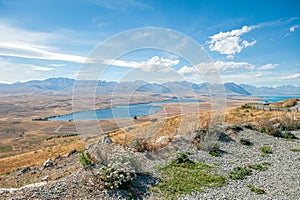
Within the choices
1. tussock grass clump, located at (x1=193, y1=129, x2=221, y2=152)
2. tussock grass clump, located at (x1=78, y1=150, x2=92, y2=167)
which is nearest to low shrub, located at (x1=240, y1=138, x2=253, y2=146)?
tussock grass clump, located at (x1=193, y1=129, x2=221, y2=152)

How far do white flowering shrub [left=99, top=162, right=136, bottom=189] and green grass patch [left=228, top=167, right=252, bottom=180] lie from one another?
13.1 ft

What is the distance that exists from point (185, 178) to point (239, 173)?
2.32 metres

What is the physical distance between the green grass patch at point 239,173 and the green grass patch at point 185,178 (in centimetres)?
51

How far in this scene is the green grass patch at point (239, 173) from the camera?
9156mm

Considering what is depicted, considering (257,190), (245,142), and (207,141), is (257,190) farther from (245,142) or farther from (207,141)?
(245,142)

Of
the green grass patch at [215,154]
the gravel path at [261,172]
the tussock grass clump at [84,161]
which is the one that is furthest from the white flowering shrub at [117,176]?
the green grass patch at [215,154]

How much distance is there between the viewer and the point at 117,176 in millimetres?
7523

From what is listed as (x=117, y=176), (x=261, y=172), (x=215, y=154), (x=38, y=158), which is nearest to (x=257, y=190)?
(x=261, y=172)

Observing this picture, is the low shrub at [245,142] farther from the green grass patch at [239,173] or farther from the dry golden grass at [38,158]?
the dry golden grass at [38,158]

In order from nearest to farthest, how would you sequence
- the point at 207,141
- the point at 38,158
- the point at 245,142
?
the point at 207,141 → the point at 245,142 → the point at 38,158

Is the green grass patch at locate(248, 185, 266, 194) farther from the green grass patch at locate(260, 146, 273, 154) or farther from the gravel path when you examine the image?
the green grass patch at locate(260, 146, 273, 154)

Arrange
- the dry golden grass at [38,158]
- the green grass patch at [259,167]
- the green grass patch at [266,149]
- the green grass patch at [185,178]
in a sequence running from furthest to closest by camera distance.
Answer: the dry golden grass at [38,158] < the green grass patch at [266,149] < the green grass patch at [259,167] < the green grass patch at [185,178]

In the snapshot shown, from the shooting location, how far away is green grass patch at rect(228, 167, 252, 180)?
9.16 m

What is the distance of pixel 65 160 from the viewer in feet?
42.8
